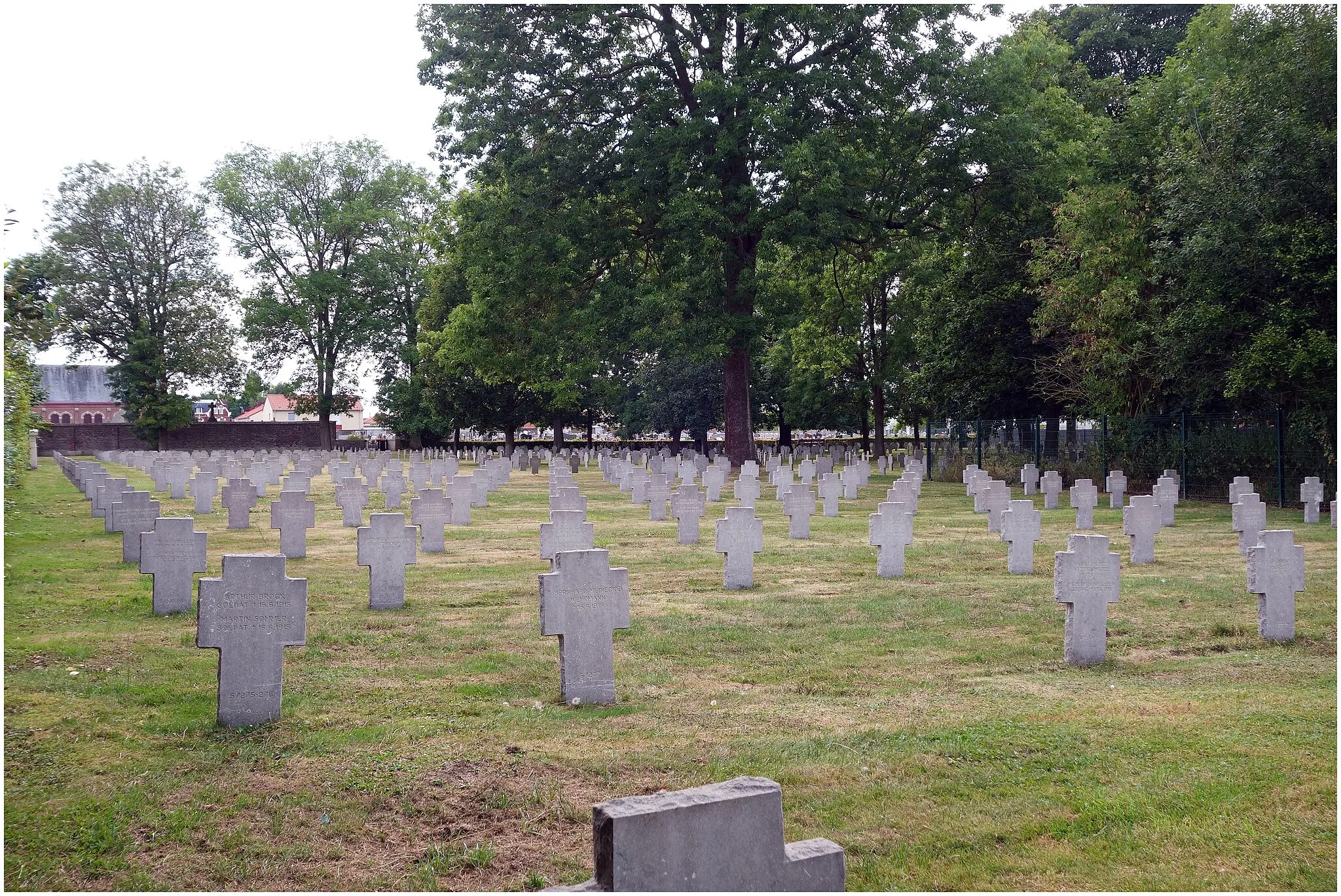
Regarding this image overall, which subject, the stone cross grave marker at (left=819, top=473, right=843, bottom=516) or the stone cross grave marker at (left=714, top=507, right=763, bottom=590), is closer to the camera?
the stone cross grave marker at (left=714, top=507, right=763, bottom=590)

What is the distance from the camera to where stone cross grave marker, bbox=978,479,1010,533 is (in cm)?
1744

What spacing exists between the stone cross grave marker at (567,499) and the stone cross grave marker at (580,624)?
665 centimetres

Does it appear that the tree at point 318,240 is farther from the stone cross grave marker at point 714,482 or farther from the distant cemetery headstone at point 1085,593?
the distant cemetery headstone at point 1085,593

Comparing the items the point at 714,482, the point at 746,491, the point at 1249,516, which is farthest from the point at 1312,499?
the point at 714,482

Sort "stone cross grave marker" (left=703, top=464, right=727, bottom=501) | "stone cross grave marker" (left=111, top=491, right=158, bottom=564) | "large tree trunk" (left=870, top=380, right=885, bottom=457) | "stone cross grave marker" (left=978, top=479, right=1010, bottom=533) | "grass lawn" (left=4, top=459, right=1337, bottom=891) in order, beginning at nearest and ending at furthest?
"grass lawn" (left=4, top=459, right=1337, bottom=891) → "stone cross grave marker" (left=111, top=491, right=158, bottom=564) → "stone cross grave marker" (left=978, top=479, right=1010, bottom=533) → "stone cross grave marker" (left=703, top=464, right=727, bottom=501) → "large tree trunk" (left=870, top=380, right=885, bottom=457)

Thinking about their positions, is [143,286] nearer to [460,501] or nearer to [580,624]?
[460,501]

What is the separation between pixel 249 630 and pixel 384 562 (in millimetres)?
3811

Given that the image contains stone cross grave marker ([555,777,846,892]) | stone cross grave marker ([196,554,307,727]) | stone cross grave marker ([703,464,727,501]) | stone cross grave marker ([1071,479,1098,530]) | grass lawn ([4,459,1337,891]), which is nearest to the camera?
stone cross grave marker ([555,777,846,892])

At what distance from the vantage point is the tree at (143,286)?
191 ft

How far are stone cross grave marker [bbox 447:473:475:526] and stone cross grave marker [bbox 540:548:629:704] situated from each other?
1228 centimetres

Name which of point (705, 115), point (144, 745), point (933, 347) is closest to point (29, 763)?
point (144, 745)

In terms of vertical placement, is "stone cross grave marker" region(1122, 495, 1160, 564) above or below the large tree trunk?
below

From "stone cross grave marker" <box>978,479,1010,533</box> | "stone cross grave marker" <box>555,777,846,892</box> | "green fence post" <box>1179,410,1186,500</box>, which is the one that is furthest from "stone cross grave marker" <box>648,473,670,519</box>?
"stone cross grave marker" <box>555,777,846,892</box>

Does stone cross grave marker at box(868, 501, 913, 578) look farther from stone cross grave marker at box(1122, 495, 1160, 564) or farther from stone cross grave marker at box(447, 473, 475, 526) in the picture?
stone cross grave marker at box(447, 473, 475, 526)
